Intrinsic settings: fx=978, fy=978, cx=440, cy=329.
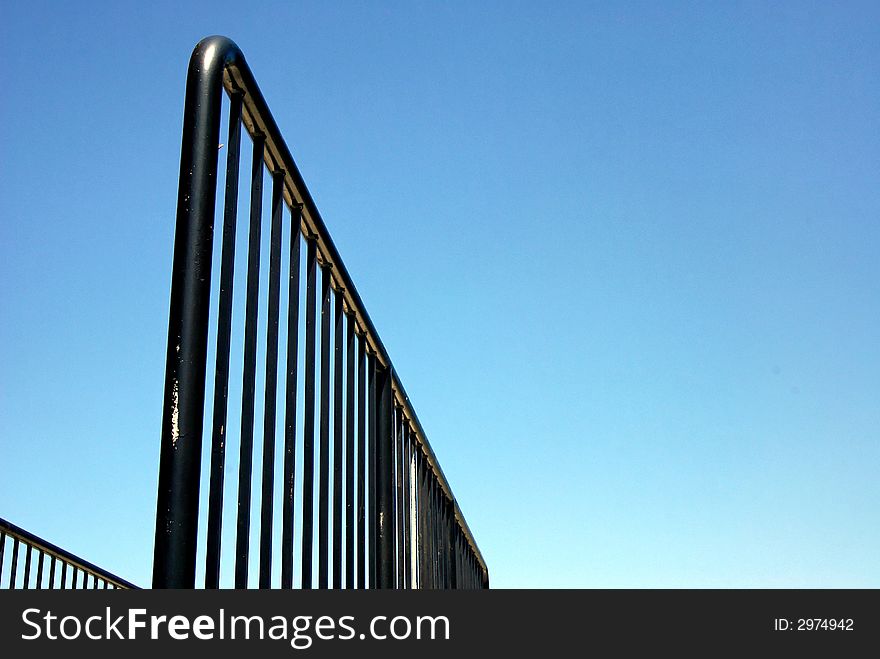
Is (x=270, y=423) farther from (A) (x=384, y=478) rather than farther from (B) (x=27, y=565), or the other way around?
(B) (x=27, y=565)

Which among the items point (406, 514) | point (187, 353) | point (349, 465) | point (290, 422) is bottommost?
point (187, 353)

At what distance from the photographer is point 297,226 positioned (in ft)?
6.07

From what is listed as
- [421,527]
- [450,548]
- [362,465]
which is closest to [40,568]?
[421,527]

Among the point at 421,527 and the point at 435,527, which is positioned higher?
the point at 435,527

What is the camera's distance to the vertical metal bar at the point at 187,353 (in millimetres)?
1140

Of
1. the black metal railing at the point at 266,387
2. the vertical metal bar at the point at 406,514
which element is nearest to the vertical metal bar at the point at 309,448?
the black metal railing at the point at 266,387

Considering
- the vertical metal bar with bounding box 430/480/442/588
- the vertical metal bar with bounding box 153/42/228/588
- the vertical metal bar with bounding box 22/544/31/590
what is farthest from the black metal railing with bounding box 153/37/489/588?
the vertical metal bar with bounding box 22/544/31/590

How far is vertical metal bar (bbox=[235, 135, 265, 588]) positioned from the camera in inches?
54.1

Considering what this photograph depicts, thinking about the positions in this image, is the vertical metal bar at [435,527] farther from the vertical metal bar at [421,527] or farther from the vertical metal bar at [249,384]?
the vertical metal bar at [249,384]

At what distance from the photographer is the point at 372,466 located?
2.57 m

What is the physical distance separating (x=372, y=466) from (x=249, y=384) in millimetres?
1158
